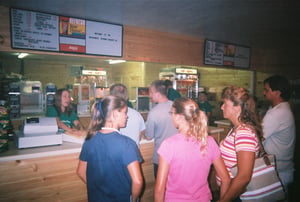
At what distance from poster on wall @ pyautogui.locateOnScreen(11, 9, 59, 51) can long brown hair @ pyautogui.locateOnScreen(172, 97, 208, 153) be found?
2.33 m

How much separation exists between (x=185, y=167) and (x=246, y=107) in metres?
0.68

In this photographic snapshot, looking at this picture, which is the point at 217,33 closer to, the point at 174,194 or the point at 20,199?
the point at 174,194

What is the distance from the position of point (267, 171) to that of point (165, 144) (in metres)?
0.80

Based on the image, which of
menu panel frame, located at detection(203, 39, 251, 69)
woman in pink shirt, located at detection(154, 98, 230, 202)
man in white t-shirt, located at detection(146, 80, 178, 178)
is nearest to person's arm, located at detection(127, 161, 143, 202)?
woman in pink shirt, located at detection(154, 98, 230, 202)

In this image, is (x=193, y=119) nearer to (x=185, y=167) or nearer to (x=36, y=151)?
(x=185, y=167)

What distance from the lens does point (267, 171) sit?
1.48m

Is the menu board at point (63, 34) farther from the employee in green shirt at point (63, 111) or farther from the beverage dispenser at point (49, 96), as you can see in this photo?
the beverage dispenser at point (49, 96)

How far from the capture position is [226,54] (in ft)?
15.5

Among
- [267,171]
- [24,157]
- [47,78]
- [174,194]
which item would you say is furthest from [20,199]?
[47,78]

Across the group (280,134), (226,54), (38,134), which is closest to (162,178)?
(280,134)

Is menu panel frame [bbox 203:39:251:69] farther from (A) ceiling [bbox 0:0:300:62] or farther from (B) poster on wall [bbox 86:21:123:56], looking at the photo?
(B) poster on wall [bbox 86:21:123:56]

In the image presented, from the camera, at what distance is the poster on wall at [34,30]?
8.85 ft

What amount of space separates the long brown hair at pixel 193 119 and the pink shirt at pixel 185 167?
4 cm

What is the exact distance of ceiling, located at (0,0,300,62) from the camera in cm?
253
